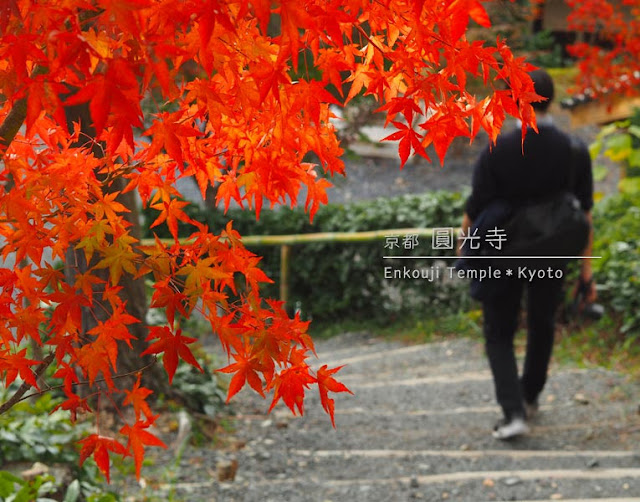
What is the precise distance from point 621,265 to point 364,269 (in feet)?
7.67

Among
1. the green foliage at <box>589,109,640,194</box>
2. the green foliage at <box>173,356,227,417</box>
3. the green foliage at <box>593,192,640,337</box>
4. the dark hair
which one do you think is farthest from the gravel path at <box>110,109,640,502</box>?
the green foliage at <box>589,109,640,194</box>

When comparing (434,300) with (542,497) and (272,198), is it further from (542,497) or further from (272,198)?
(272,198)

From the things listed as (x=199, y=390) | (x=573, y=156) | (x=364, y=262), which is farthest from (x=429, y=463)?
(x=364, y=262)

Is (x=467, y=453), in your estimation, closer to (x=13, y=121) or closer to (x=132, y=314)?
(x=132, y=314)

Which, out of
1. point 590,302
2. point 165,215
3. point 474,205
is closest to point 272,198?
point 165,215

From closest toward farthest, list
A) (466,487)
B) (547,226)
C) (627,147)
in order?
1. (466,487)
2. (547,226)
3. (627,147)

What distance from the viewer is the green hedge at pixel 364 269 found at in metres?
6.32

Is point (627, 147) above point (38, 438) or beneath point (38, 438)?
above

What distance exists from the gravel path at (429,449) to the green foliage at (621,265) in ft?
1.55

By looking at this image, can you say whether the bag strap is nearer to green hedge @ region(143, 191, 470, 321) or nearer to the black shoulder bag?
the black shoulder bag

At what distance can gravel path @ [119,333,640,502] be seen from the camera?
288 centimetres

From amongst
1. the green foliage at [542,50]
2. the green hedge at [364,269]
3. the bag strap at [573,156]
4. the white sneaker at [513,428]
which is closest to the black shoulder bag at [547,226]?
the bag strap at [573,156]

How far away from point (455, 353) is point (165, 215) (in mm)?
3877

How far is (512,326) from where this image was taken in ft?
10.5
